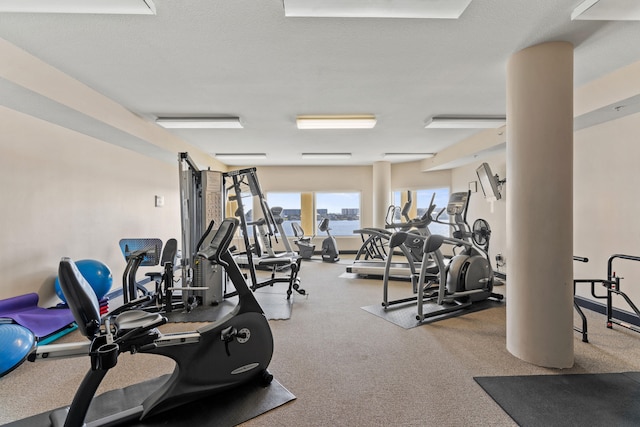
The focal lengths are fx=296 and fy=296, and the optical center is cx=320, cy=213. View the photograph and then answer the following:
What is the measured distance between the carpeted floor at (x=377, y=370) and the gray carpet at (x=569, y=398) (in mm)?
74

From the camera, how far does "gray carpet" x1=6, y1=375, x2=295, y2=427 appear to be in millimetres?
1723

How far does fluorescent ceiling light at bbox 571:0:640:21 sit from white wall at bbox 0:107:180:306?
481cm

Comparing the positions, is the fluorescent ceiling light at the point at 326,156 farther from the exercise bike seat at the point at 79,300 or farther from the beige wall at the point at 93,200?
the exercise bike seat at the point at 79,300

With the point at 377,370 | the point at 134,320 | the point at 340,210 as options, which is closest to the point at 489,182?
the point at 377,370

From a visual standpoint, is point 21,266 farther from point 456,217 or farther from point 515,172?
point 456,217

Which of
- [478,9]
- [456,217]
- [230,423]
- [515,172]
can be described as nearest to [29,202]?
[230,423]

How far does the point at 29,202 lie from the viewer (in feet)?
10.0

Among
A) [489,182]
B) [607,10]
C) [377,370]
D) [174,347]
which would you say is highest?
[607,10]

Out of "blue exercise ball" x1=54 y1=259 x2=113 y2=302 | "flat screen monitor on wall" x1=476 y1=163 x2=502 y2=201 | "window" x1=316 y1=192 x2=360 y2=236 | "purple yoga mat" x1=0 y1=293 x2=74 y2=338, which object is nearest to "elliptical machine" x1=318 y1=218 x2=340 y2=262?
A: "window" x1=316 y1=192 x2=360 y2=236

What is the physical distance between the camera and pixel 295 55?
2.54 metres

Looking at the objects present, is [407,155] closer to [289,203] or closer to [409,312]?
[289,203]

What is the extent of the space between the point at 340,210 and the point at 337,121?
4.78 m

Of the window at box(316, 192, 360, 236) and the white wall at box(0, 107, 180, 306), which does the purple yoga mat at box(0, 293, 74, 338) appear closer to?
the white wall at box(0, 107, 180, 306)

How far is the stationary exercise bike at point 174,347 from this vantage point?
57.3 inches
